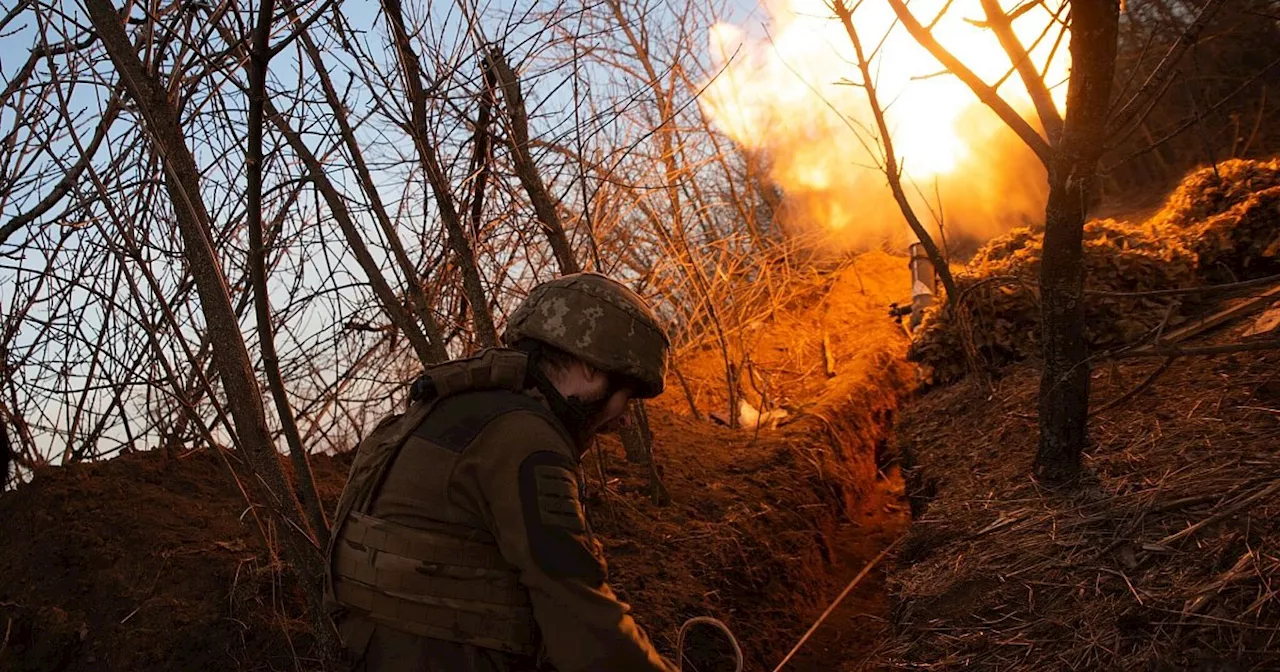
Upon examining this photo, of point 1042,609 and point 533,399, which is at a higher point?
point 533,399

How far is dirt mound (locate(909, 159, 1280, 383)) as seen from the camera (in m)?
6.34

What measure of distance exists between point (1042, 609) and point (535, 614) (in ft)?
7.46

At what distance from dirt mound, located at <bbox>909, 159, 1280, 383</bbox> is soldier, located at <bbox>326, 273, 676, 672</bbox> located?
419 centimetres

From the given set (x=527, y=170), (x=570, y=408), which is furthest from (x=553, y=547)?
(x=527, y=170)

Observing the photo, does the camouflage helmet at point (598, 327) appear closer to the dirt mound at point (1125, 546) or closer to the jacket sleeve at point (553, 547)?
the jacket sleeve at point (553, 547)

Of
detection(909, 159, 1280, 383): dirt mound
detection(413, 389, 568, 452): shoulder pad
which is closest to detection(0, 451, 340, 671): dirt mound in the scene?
detection(413, 389, 568, 452): shoulder pad

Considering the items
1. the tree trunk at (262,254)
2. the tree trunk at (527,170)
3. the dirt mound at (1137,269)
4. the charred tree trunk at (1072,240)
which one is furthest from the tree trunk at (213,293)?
the dirt mound at (1137,269)

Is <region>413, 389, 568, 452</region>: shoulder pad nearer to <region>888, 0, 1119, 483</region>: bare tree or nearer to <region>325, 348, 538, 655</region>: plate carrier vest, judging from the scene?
<region>325, 348, 538, 655</region>: plate carrier vest

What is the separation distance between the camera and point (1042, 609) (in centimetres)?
344

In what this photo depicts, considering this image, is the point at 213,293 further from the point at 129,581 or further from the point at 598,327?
the point at 129,581

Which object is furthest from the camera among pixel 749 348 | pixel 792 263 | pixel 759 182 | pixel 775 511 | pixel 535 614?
pixel 759 182

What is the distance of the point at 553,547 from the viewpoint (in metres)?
2.13

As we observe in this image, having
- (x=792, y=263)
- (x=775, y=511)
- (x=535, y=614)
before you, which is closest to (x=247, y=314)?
(x=535, y=614)

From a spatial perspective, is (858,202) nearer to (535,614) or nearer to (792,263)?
(792,263)
